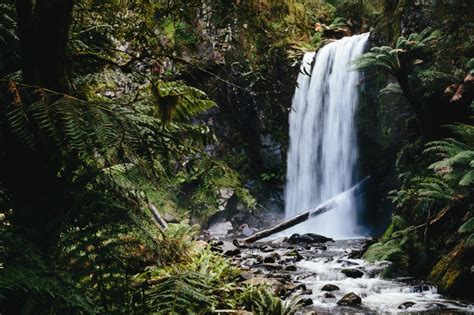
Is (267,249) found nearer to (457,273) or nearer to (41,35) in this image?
(457,273)

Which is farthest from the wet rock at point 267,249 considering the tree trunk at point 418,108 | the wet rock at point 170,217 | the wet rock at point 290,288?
the wet rock at point 170,217

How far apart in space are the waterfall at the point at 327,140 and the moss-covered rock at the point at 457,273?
293 inches

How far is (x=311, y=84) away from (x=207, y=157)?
15.0 meters

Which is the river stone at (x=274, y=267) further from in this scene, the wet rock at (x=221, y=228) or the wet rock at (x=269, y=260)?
the wet rock at (x=221, y=228)

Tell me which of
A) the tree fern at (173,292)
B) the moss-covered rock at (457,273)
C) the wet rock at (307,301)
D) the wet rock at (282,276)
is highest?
the tree fern at (173,292)

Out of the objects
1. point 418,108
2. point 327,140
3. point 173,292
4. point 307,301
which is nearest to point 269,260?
point 307,301

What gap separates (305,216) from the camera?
12211mm

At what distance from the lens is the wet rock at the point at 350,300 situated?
6004mm

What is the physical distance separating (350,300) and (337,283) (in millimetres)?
1103

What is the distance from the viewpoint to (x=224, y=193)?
664 inches

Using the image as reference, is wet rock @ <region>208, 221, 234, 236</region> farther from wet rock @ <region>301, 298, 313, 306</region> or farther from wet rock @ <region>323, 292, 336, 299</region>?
wet rock @ <region>301, 298, 313, 306</region>

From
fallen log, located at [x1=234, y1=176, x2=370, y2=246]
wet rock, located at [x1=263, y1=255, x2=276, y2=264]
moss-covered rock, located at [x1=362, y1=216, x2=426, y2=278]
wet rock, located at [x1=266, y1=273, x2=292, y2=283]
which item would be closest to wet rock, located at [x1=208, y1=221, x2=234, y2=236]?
fallen log, located at [x1=234, y1=176, x2=370, y2=246]

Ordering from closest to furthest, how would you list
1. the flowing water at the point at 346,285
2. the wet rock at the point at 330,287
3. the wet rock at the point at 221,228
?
1. the flowing water at the point at 346,285
2. the wet rock at the point at 330,287
3. the wet rock at the point at 221,228

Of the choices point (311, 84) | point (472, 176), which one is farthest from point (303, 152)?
point (472, 176)
